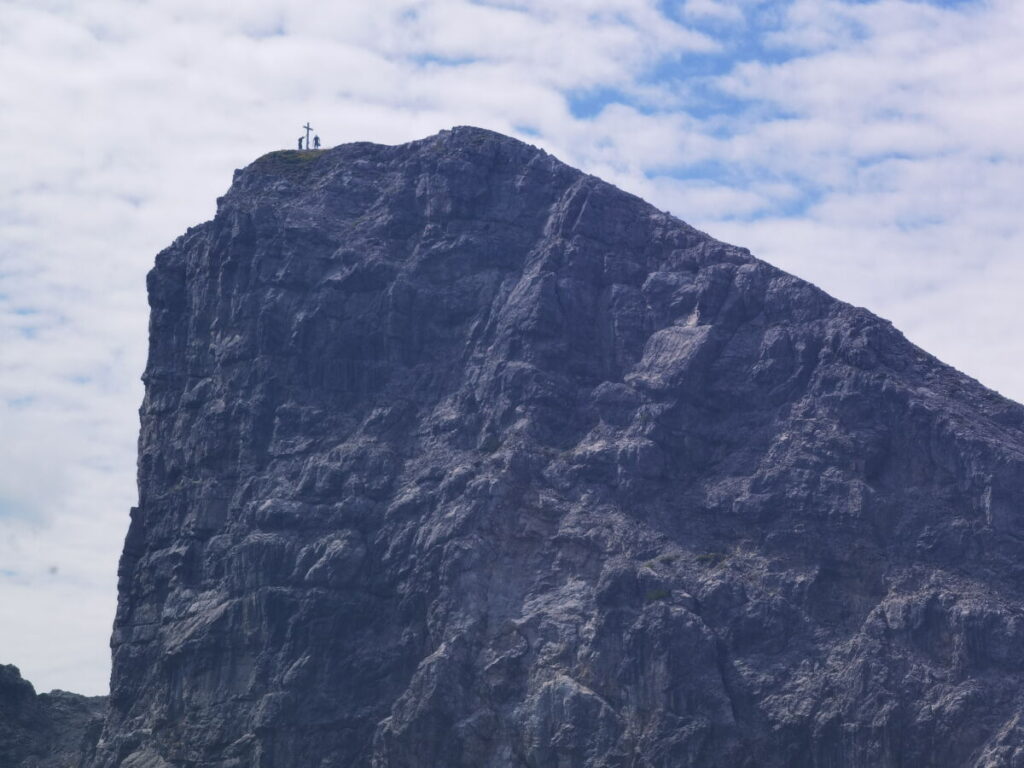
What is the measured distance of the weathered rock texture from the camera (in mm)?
116250

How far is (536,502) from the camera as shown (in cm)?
9569

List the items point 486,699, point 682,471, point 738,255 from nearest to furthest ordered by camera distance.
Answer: point 486,699 → point 682,471 → point 738,255

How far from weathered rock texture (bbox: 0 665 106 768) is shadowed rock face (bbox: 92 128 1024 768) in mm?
16647

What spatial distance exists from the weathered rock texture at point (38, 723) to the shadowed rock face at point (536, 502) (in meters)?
16.6

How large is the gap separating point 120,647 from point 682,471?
33314 millimetres

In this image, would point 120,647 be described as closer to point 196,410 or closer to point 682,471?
point 196,410

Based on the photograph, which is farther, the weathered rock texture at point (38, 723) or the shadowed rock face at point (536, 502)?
the weathered rock texture at point (38, 723)

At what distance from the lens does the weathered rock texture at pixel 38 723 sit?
116250mm

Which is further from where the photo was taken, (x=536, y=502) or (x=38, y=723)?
(x=38, y=723)

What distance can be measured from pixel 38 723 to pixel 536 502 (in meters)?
44.5

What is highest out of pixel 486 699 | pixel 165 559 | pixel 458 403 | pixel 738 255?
pixel 738 255

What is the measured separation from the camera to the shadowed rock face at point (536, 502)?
87.2 m

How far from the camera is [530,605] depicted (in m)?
91.8

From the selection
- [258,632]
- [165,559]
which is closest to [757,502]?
[258,632]
